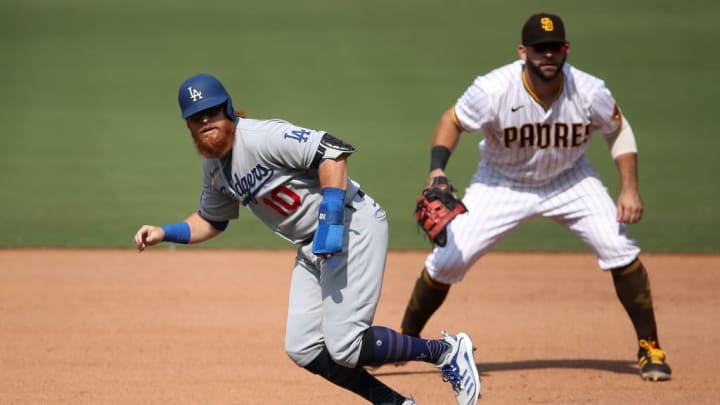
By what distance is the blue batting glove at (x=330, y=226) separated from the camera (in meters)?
4.31

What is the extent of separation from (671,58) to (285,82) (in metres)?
5.39

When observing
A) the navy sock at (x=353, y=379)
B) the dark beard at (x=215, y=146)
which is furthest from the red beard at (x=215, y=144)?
the navy sock at (x=353, y=379)

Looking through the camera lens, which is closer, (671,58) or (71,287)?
(71,287)

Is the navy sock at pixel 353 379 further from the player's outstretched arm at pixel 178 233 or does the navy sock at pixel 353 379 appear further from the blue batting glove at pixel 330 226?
the player's outstretched arm at pixel 178 233

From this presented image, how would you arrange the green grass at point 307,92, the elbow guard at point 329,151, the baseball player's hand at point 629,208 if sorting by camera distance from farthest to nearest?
the green grass at point 307,92 < the baseball player's hand at point 629,208 < the elbow guard at point 329,151

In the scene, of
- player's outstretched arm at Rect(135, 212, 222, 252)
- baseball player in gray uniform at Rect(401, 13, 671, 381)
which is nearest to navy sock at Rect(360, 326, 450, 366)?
player's outstretched arm at Rect(135, 212, 222, 252)

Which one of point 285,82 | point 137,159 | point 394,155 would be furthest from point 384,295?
point 285,82

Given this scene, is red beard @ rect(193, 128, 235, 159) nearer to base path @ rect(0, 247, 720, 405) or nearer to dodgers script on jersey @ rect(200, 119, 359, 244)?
dodgers script on jersey @ rect(200, 119, 359, 244)

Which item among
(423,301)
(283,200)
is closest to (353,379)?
(283,200)

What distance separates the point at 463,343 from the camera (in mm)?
4996

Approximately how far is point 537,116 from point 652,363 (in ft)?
5.01

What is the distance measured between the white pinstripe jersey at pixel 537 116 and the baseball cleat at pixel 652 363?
1128 mm

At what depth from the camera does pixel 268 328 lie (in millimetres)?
7059

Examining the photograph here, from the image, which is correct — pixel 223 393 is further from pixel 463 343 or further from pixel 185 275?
pixel 185 275
